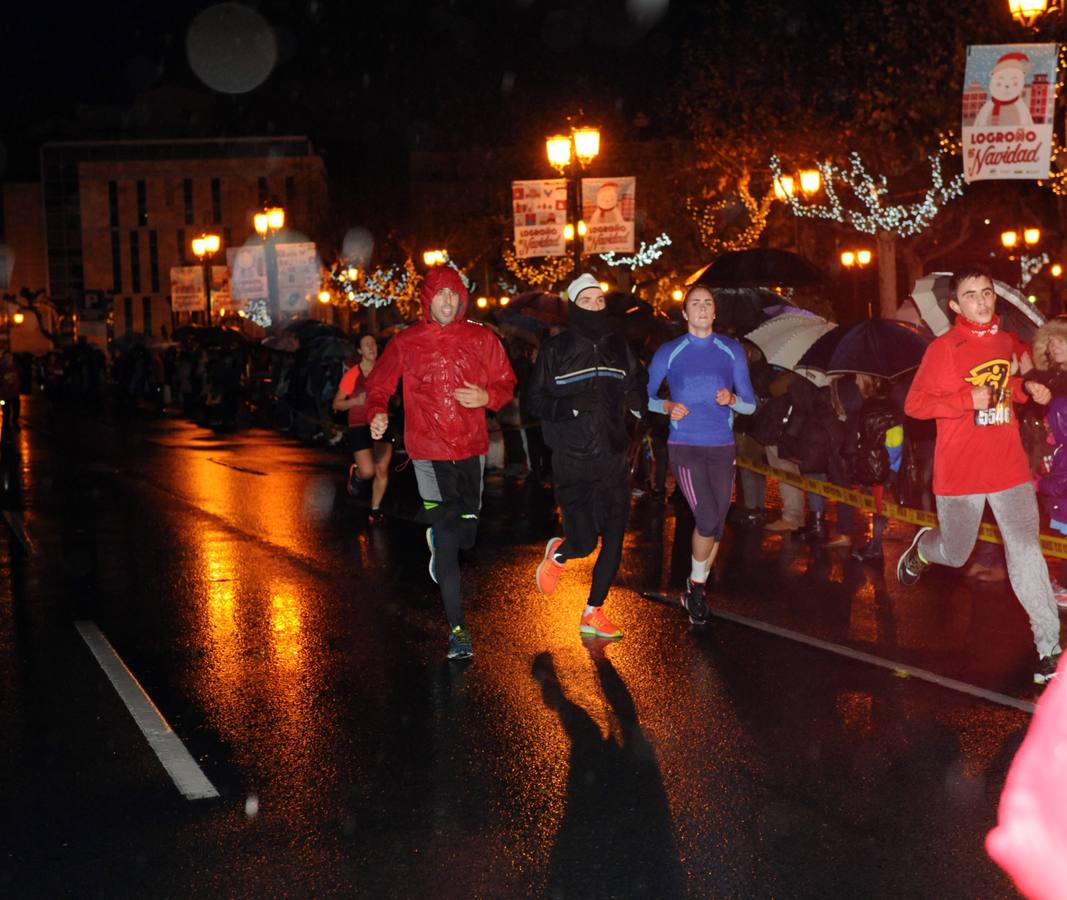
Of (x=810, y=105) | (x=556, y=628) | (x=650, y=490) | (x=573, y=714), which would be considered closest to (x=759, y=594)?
(x=556, y=628)

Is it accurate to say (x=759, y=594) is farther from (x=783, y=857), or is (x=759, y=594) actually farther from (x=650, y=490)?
(x=650, y=490)

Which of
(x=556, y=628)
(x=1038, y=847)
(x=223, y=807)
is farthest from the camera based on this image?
(x=556, y=628)

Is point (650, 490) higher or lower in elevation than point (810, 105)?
lower

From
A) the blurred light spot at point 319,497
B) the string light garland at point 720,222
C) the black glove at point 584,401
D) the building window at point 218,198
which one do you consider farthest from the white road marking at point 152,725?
the building window at point 218,198

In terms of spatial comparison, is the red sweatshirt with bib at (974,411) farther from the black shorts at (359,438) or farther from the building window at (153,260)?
the building window at (153,260)

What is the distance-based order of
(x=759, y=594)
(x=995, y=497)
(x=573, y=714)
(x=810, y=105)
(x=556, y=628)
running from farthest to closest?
(x=810, y=105)
(x=759, y=594)
(x=556, y=628)
(x=995, y=497)
(x=573, y=714)

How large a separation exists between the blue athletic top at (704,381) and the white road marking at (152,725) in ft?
10.6

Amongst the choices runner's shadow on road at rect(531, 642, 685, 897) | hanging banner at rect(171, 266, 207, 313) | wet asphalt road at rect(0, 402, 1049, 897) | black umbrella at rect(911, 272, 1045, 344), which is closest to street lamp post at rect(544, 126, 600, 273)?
black umbrella at rect(911, 272, 1045, 344)

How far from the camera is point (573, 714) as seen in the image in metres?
6.86

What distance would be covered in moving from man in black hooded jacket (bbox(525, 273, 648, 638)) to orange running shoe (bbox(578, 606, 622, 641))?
0.03 m

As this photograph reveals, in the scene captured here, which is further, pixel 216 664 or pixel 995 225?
pixel 995 225

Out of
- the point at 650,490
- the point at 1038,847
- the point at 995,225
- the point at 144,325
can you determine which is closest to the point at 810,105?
the point at 650,490

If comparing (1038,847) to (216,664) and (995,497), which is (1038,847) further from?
(216,664)

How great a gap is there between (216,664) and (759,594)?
12.3 feet
